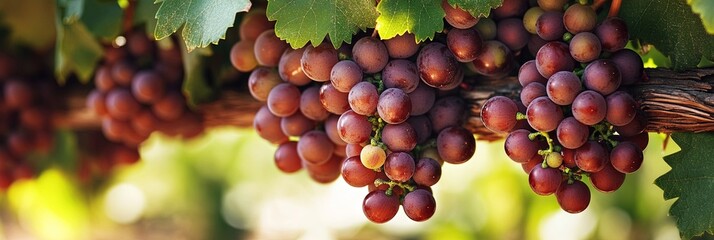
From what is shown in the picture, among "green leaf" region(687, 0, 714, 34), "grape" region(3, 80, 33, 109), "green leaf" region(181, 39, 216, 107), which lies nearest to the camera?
"green leaf" region(687, 0, 714, 34)

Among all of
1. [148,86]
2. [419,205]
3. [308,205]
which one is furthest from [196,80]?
[308,205]

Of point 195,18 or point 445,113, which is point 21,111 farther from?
point 445,113

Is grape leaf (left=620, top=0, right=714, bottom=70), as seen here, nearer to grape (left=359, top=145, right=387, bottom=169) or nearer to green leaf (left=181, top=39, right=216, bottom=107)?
grape (left=359, top=145, right=387, bottom=169)

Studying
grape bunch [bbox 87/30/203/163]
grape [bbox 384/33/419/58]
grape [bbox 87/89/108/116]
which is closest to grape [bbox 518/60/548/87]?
grape [bbox 384/33/419/58]

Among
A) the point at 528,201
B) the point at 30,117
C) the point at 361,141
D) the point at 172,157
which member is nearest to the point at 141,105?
the point at 30,117

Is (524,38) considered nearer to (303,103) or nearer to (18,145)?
(303,103)
